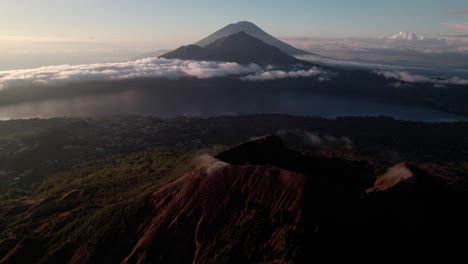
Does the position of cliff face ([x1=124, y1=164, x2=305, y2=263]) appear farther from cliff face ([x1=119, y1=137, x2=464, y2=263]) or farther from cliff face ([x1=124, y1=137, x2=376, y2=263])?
cliff face ([x1=119, y1=137, x2=464, y2=263])

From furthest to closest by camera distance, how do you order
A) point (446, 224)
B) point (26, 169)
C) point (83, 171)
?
point (26, 169) < point (83, 171) < point (446, 224)

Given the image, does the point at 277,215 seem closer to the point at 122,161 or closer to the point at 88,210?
the point at 88,210

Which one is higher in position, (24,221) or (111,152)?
(24,221)

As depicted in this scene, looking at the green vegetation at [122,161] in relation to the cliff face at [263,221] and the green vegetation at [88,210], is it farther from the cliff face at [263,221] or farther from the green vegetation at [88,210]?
the cliff face at [263,221]

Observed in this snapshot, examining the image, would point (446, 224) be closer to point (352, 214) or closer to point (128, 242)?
point (352, 214)

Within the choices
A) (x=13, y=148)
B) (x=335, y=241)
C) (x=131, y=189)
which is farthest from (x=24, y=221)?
(x=13, y=148)

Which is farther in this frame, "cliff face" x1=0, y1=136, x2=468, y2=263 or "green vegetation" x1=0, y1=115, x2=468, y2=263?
"green vegetation" x1=0, y1=115, x2=468, y2=263

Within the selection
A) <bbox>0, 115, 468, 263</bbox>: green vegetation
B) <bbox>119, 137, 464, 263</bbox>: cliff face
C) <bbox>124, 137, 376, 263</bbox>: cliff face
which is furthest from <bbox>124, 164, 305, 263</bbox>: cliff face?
<bbox>0, 115, 468, 263</bbox>: green vegetation

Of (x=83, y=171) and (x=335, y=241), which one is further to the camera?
(x=83, y=171)

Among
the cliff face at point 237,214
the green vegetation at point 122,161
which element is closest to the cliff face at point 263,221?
the cliff face at point 237,214

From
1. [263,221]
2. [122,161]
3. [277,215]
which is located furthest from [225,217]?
[122,161]

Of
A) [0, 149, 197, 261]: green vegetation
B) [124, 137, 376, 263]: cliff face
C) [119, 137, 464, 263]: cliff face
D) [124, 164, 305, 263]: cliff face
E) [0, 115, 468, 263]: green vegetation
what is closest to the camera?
[119, 137, 464, 263]: cliff face
